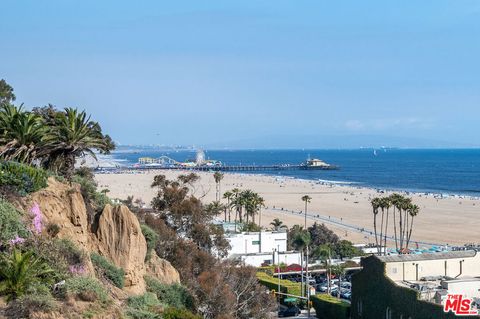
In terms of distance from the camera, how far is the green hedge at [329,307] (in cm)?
3369

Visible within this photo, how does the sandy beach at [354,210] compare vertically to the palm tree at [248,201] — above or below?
below

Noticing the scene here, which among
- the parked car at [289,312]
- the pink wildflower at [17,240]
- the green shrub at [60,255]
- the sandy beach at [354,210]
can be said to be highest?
the pink wildflower at [17,240]

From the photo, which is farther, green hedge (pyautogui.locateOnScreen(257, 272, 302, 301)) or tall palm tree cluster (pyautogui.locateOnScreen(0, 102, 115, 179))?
green hedge (pyautogui.locateOnScreen(257, 272, 302, 301))

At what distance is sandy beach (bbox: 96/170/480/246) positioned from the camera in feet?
252

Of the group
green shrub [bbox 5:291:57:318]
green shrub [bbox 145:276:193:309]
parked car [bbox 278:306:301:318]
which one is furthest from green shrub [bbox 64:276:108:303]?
parked car [bbox 278:306:301:318]

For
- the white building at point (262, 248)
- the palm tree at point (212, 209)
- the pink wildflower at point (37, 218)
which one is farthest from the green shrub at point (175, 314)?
the white building at point (262, 248)

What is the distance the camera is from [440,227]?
276ft

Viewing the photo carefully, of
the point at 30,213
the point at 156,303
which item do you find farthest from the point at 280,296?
the point at 30,213

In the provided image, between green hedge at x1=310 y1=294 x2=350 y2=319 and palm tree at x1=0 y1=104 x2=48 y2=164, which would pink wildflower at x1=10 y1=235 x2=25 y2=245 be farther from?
green hedge at x1=310 y1=294 x2=350 y2=319

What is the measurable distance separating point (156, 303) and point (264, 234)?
110 feet

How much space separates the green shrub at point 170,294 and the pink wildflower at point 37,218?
5355 mm

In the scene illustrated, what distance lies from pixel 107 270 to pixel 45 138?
664cm

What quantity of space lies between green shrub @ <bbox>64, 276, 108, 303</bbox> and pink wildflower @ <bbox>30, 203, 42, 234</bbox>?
231 cm

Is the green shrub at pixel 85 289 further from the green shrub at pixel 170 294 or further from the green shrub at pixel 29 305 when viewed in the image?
the green shrub at pixel 170 294
